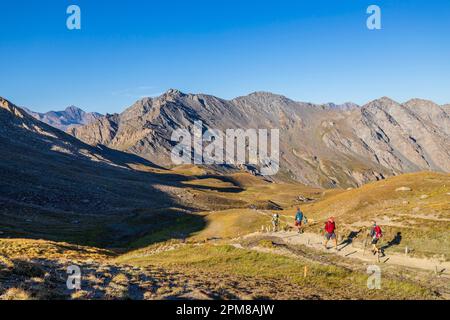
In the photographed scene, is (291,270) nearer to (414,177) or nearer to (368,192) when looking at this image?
(368,192)

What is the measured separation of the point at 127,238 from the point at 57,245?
80.3 ft

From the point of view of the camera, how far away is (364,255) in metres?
35.6

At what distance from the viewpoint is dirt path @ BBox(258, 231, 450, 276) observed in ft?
104

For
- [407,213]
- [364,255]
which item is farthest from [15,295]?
[407,213]

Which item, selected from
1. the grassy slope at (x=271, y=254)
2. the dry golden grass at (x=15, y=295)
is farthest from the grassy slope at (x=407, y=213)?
the dry golden grass at (x=15, y=295)

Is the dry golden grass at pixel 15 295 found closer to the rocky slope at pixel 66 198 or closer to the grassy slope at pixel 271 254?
the grassy slope at pixel 271 254

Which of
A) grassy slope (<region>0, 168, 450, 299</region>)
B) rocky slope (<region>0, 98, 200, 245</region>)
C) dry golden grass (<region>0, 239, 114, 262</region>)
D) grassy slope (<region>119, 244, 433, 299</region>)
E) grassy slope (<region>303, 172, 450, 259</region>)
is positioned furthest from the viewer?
rocky slope (<region>0, 98, 200, 245</region>)

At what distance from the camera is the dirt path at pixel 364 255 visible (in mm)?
31791

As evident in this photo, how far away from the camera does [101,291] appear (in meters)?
22.3

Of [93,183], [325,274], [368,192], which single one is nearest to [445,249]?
[325,274]

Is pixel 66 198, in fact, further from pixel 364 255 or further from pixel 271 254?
pixel 364 255

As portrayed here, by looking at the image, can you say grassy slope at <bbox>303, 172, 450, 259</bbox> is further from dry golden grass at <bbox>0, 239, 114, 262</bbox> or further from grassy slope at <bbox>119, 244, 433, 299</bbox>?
dry golden grass at <bbox>0, 239, 114, 262</bbox>

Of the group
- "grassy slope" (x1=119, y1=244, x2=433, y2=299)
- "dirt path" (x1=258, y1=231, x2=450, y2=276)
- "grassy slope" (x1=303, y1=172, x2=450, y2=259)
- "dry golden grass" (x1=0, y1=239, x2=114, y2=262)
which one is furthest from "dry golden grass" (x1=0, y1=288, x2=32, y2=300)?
"grassy slope" (x1=303, y1=172, x2=450, y2=259)

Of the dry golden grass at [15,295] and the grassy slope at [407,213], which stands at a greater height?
the dry golden grass at [15,295]
